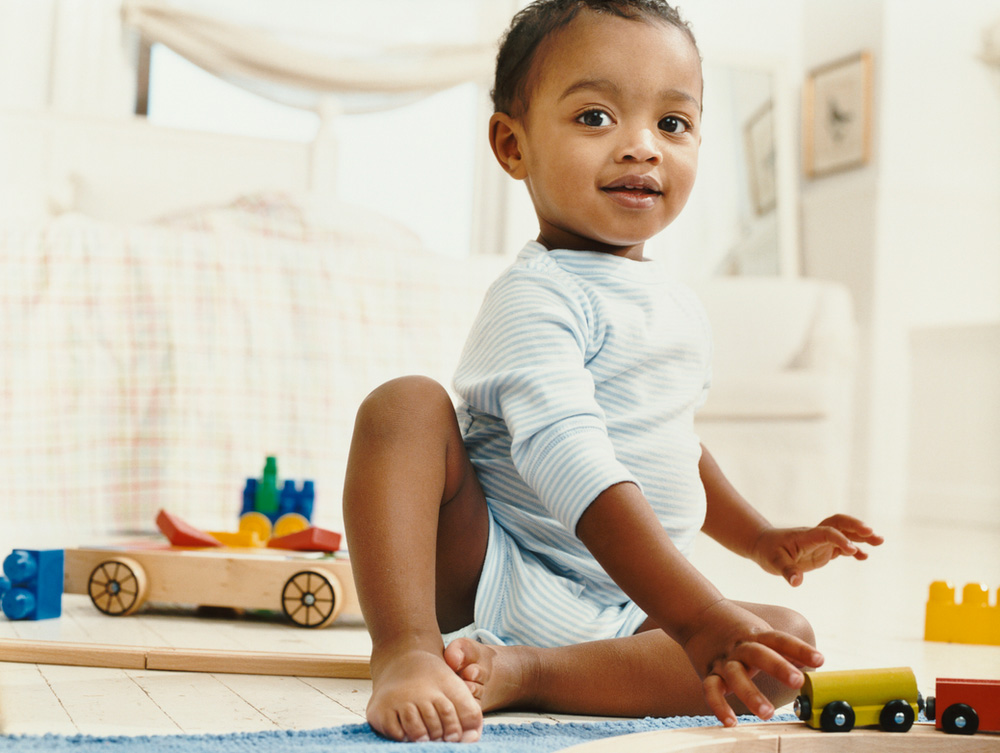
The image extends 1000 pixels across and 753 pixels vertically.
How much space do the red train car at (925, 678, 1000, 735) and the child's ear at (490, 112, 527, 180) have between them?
47cm

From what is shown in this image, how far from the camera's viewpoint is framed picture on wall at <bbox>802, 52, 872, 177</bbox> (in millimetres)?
3449

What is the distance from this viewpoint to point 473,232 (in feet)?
12.0

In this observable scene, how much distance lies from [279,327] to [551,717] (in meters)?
1.40

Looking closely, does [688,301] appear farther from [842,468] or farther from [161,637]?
[842,468]

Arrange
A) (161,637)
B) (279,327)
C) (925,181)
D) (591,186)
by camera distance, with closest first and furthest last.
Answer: (591,186) < (161,637) < (279,327) < (925,181)

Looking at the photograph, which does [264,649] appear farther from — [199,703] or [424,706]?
[424,706]

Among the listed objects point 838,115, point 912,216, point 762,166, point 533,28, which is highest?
point 838,115

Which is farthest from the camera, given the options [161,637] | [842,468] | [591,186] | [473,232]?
[473,232]

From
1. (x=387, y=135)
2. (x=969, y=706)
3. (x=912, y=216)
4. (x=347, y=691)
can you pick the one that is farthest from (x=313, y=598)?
(x=912, y=216)

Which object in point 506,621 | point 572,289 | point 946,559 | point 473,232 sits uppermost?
point 473,232

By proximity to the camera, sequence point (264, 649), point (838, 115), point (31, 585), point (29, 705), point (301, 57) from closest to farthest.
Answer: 1. point (29, 705)
2. point (264, 649)
3. point (31, 585)
4. point (301, 57)
5. point (838, 115)

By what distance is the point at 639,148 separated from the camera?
2.45 feet

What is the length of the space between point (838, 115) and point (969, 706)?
3292mm

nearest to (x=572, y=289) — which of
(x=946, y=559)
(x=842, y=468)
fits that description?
(x=946, y=559)
